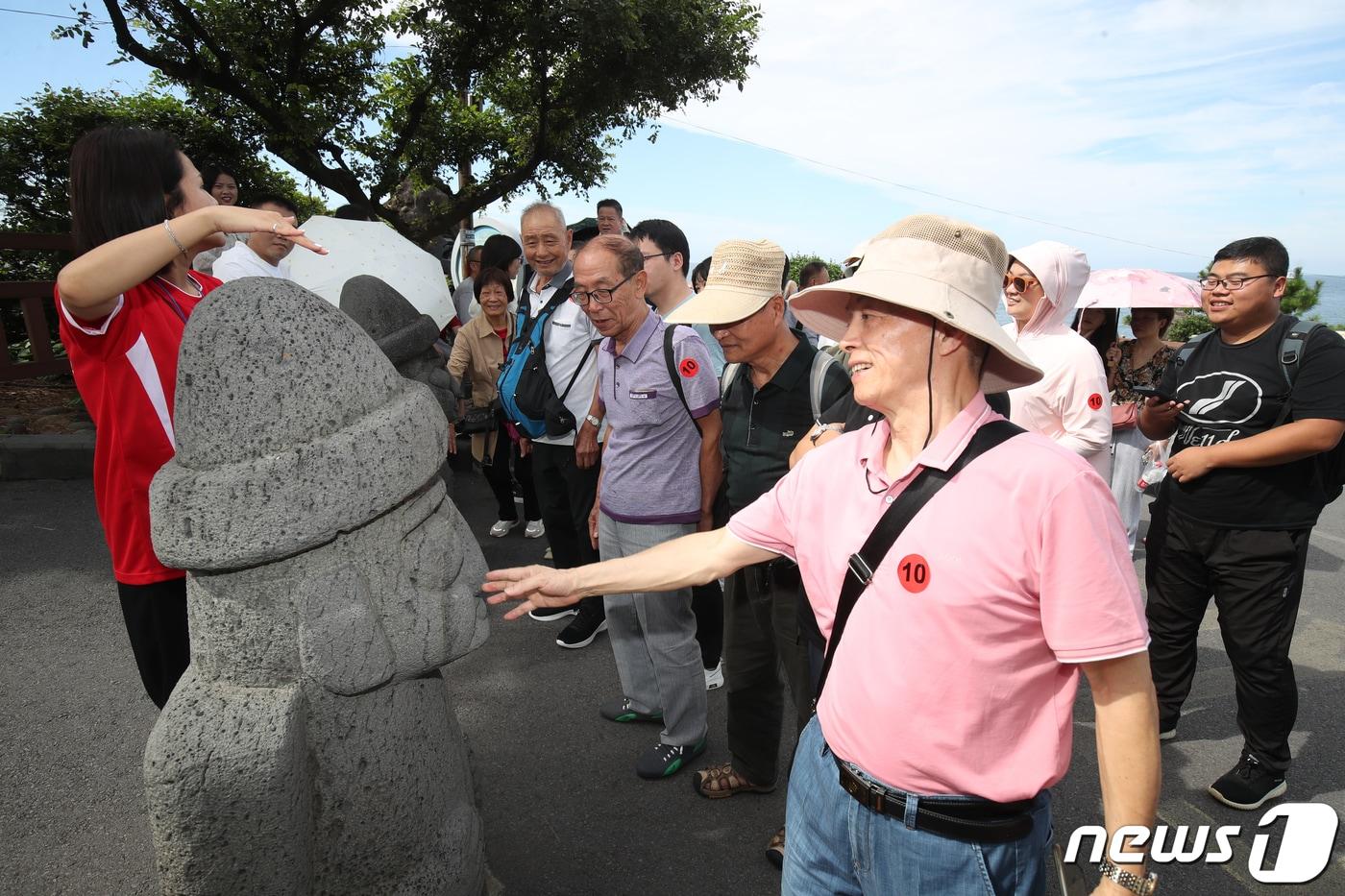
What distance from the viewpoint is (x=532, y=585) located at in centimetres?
194

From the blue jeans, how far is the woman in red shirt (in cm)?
162

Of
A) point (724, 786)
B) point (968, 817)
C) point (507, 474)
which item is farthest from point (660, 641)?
point (507, 474)

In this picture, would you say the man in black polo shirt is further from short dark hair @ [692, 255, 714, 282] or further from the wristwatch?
short dark hair @ [692, 255, 714, 282]

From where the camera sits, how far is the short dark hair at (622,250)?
125 inches

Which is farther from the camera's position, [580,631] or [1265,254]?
[580,631]

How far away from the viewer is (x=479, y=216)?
13930mm

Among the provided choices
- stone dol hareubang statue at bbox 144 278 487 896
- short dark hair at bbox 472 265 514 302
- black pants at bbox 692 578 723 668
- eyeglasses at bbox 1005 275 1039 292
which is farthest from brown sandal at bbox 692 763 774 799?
short dark hair at bbox 472 265 514 302

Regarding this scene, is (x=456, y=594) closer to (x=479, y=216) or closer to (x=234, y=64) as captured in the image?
(x=234, y=64)

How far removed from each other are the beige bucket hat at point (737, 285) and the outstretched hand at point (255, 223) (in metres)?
1.25

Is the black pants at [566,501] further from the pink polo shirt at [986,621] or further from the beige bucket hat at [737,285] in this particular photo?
the pink polo shirt at [986,621]

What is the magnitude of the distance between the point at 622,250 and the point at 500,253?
320cm

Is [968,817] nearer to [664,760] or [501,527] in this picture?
[664,760]

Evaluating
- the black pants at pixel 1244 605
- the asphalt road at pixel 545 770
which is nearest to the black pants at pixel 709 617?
the asphalt road at pixel 545 770

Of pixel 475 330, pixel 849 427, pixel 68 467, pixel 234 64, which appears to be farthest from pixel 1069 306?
pixel 234 64
